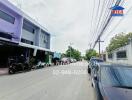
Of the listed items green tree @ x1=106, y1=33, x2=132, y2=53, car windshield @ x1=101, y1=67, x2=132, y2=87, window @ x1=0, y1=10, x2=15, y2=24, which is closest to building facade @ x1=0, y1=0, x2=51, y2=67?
window @ x1=0, y1=10, x2=15, y2=24

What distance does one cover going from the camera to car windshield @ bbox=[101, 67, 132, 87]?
15.1ft

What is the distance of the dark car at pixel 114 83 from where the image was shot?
11.9ft

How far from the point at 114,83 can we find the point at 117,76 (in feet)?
1.55

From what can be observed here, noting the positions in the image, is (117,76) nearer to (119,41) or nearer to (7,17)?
(7,17)

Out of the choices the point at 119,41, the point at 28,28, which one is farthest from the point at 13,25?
the point at 119,41

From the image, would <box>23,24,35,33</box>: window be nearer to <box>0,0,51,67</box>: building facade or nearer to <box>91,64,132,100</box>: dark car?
<box>0,0,51,67</box>: building facade

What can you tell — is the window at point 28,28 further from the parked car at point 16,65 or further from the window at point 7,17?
the parked car at point 16,65

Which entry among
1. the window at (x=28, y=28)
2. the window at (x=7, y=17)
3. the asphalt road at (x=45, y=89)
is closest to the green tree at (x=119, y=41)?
the window at (x=28, y=28)

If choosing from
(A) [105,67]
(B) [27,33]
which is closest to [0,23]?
(B) [27,33]

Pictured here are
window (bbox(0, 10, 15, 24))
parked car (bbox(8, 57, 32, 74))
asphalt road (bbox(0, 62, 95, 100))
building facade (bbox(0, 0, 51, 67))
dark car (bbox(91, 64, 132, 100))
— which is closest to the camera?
dark car (bbox(91, 64, 132, 100))

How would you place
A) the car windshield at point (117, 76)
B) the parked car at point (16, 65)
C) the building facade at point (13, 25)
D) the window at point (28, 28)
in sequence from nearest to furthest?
the car windshield at point (117, 76)
the parked car at point (16, 65)
the building facade at point (13, 25)
the window at point (28, 28)

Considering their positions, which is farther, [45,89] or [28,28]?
[28,28]

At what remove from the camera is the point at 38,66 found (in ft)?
83.2

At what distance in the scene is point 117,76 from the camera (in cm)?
495
